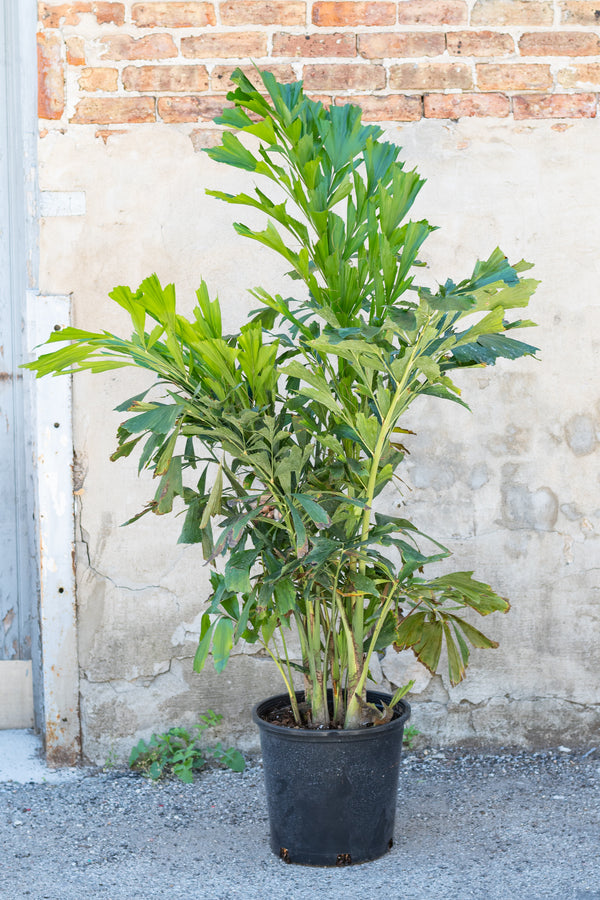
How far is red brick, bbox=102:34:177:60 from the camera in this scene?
8.73ft

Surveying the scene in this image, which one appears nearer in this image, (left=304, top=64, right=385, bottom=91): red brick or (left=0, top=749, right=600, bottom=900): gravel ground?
(left=0, top=749, right=600, bottom=900): gravel ground

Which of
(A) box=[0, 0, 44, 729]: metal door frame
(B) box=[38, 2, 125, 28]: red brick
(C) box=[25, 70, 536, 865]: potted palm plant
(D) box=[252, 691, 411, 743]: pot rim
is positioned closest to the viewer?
(C) box=[25, 70, 536, 865]: potted palm plant

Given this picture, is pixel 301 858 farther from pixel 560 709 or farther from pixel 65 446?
pixel 65 446

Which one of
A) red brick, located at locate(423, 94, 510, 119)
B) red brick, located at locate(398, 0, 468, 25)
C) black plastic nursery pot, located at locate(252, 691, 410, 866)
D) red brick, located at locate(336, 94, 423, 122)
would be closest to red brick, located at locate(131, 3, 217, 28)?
red brick, located at locate(336, 94, 423, 122)

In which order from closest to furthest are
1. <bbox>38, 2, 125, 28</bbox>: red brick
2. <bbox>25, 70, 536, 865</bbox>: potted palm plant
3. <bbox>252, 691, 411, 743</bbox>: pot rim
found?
<bbox>25, 70, 536, 865</bbox>: potted palm plant, <bbox>252, 691, 411, 743</bbox>: pot rim, <bbox>38, 2, 125, 28</bbox>: red brick

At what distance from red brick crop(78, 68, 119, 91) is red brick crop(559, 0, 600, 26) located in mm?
1341

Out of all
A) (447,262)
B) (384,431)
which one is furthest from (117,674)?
(447,262)

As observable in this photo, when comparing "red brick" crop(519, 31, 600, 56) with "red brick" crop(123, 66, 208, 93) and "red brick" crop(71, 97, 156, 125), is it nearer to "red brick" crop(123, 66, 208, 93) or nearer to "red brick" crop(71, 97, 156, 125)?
"red brick" crop(123, 66, 208, 93)

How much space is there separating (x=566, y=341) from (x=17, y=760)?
2116mm

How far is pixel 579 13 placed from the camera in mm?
2732

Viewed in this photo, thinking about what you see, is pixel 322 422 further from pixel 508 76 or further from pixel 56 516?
pixel 508 76

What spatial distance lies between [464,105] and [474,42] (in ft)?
0.60

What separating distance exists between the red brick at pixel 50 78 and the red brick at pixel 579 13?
4.90ft

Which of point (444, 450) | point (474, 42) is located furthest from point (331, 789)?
point (474, 42)
